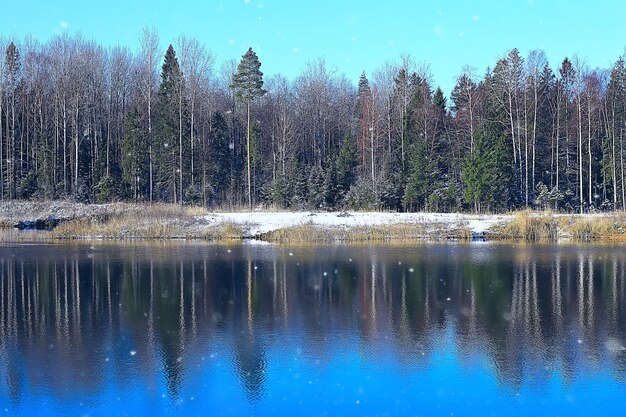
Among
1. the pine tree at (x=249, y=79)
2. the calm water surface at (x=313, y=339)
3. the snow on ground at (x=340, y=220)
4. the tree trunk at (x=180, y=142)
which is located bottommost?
the calm water surface at (x=313, y=339)

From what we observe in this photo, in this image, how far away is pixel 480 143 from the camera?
51.0 meters

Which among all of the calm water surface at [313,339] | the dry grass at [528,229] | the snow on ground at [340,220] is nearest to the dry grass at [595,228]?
the dry grass at [528,229]

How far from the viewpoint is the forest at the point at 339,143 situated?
2122 inches

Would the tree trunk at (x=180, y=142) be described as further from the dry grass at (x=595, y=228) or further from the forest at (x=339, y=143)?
the dry grass at (x=595, y=228)

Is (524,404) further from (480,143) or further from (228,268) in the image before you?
(480,143)

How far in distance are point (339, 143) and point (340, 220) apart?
32638mm

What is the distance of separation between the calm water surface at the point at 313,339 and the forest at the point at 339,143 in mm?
30308

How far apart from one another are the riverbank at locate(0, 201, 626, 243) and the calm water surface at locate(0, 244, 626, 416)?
12679 mm

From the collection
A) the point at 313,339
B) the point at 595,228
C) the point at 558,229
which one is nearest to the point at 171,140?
the point at 558,229

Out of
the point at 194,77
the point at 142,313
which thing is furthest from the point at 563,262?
the point at 194,77

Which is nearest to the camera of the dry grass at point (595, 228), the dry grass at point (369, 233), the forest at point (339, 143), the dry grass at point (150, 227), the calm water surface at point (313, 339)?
the calm water surface at point (313, 339)

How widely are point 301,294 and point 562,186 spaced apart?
4476 centimetres

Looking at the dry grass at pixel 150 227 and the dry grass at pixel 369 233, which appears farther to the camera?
the dry grass at pixel 150 227

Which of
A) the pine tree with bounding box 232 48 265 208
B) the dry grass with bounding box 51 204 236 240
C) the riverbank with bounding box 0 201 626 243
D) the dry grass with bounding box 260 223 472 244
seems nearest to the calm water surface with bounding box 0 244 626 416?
the dry grass with bounding box 260 223 472 244
